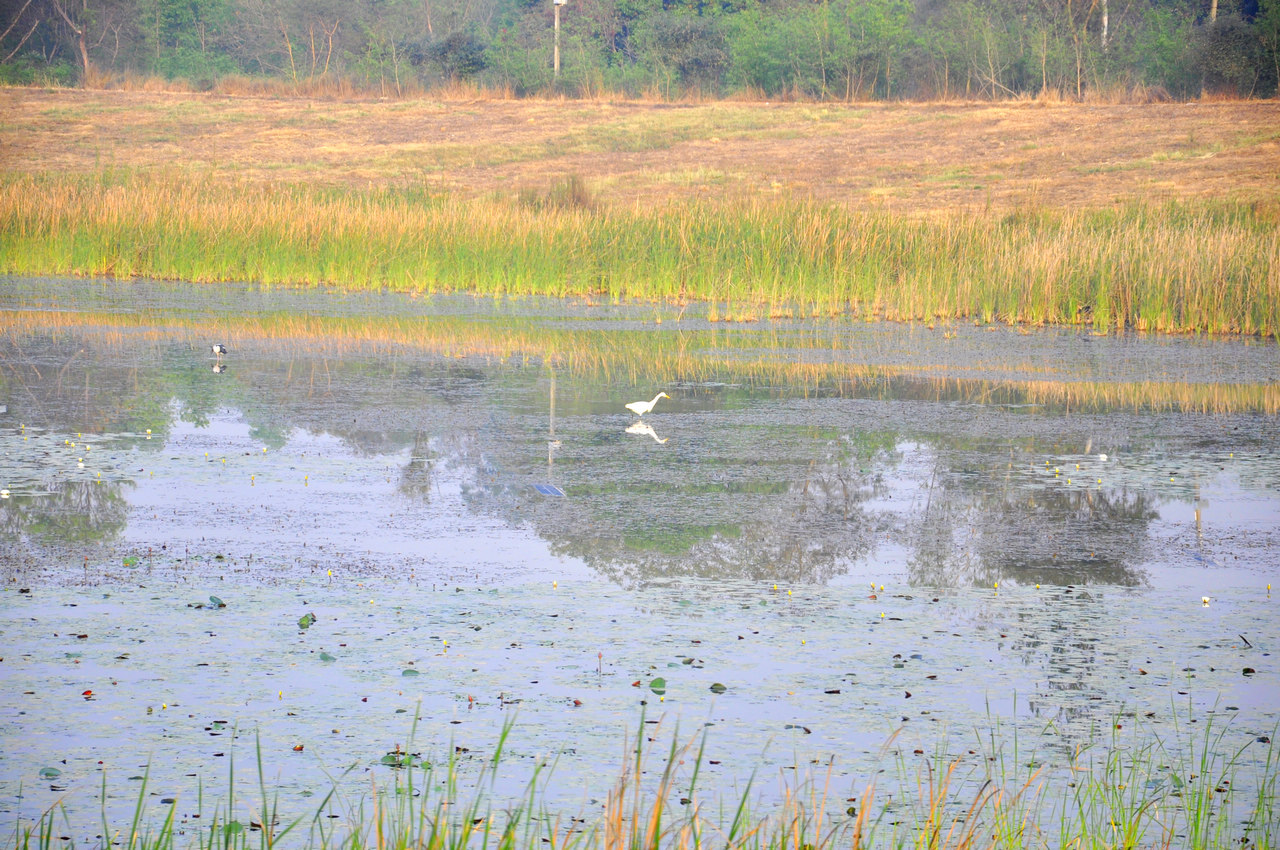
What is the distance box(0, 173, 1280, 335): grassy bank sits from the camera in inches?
564

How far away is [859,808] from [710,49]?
43.7 meters

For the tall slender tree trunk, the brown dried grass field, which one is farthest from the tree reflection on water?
the tall slender tree trunk

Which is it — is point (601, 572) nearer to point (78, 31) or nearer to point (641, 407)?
A: point (641, 407)

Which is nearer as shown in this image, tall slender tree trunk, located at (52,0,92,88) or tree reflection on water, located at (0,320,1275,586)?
tree reflection on water, located at (0,320,1275,586)

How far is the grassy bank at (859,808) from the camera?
302cm

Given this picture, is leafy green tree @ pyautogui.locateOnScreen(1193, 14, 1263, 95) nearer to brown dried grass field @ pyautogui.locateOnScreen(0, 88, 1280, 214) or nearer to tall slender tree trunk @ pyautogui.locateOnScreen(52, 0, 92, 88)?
brown dried grass field @ pyautogui.locateOnScreen(0, 88, 1280, 214)

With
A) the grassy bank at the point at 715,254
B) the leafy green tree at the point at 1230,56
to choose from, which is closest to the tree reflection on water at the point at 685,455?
the grassy bank at the point at 715,254

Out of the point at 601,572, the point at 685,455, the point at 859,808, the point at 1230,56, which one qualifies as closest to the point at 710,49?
the point at 1230,56

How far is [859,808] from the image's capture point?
3.28m

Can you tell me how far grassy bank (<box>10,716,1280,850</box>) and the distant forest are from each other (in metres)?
34.3

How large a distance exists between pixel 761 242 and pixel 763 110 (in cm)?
2162

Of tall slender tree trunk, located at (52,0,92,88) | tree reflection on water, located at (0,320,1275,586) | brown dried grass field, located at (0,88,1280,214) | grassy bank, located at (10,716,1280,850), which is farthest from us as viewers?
tall slender tree trunk, located at (52,0,92,88)

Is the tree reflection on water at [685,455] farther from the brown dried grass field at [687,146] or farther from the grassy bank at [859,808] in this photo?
the brown dried grass field at [687,146]

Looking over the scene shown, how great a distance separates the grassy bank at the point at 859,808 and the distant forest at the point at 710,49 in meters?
34.3
